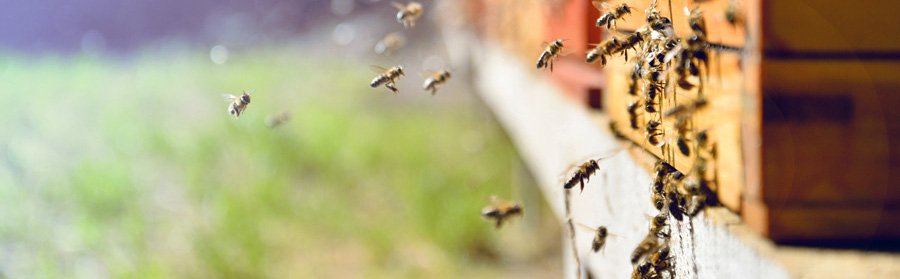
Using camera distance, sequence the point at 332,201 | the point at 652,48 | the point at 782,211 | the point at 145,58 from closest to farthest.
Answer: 1. the point at 782,211
2. the point at 652,48
3. the point at 332,201
4. the point at 145,58

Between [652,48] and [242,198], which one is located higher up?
[242,198]

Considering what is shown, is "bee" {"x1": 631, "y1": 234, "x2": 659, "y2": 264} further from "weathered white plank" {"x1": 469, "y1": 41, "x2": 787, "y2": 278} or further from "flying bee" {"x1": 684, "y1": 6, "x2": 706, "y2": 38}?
"flying bee" {"x1": 684, "y1": 6, "x2": 706, "y2": 38}

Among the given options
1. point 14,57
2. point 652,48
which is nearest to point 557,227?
point 652,48

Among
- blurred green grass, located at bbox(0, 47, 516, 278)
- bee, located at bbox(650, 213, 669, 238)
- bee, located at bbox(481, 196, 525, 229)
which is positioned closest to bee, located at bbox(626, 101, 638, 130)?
bee, located at bbox(650, 213, 669, 238)

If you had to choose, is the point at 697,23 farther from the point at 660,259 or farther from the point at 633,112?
the point at 633,112

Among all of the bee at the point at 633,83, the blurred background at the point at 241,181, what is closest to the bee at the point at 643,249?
the bee at the point at 633,83

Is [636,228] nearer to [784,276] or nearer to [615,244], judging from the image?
[615,244]

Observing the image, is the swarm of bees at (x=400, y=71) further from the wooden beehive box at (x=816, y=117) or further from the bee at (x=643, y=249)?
the wooden beehive box at (x=816, y=117)
